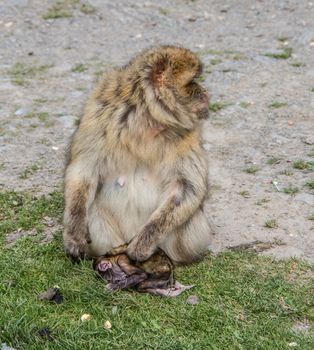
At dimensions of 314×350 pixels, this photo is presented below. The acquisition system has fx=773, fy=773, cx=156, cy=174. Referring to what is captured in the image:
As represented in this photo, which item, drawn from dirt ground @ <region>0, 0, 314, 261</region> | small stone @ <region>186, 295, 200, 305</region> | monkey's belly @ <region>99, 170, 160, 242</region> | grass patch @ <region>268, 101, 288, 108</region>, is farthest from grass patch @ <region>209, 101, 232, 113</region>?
small stone @ <region>186, 295, 200, 305</region>

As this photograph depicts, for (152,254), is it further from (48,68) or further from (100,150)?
(48,68)

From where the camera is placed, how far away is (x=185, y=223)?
4.36 meters

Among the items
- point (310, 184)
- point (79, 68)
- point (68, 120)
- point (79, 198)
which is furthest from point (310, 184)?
point (79, 68)

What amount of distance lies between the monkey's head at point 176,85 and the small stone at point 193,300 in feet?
2.97

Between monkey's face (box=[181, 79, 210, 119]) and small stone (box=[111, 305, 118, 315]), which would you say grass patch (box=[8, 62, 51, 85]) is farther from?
small stone (box=[111, 305, 118, 315])

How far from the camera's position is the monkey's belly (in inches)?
169

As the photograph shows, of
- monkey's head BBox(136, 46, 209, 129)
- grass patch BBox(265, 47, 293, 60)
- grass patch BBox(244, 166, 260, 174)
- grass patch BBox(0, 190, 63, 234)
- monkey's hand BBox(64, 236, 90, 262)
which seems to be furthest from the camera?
grass patch BBox(265, 47, 293, 60)

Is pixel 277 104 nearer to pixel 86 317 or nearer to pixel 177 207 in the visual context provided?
pixel 177 207

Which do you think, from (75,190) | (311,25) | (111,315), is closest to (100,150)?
(75,190)

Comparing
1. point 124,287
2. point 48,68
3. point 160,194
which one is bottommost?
point 48,68

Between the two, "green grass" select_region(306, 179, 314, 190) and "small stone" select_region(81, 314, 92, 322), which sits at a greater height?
"small stone" select_region(81, 314, 92, 322)

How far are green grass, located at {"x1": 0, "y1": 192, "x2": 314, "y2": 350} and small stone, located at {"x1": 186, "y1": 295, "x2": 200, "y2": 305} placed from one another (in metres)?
0.02

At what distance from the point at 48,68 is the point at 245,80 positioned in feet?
6.72

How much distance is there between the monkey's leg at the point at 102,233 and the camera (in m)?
4.36
